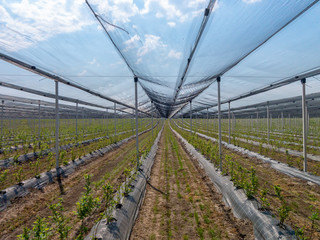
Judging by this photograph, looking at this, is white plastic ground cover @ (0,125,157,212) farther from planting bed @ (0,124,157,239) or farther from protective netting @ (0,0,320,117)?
protective netting @ (0,0,320,117)

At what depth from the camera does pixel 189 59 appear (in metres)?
4.11

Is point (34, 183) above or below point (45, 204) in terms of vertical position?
above

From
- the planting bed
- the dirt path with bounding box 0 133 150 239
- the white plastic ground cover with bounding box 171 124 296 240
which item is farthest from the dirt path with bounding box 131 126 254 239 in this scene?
the dirt path with bounding box 0 133 150 239

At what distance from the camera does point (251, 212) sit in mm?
3332

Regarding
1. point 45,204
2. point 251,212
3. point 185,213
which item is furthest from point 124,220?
point 251,212

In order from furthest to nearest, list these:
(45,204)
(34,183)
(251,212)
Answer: (34,183)
(45,204)
(251,212)

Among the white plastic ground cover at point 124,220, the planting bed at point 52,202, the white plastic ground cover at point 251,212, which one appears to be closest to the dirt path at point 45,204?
the planting bed at point 52,202

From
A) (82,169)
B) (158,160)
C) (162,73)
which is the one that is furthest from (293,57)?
(82,169)

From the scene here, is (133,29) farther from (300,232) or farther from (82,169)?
(82,169)

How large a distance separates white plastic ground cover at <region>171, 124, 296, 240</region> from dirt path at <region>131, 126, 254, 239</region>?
0.14 m

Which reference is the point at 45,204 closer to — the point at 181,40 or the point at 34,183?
the point at 34,183

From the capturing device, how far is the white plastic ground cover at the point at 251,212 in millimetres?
2702

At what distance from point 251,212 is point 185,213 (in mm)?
1305

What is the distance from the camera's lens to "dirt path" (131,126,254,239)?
10.00 feet
